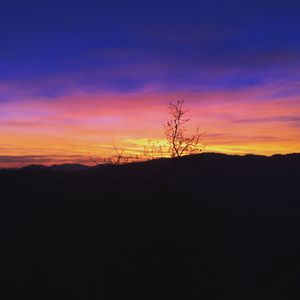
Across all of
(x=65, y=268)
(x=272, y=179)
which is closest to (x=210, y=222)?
(x=65, y=268)

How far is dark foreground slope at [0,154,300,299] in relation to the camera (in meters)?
19.9

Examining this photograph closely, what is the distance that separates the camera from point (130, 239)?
76.9 feet

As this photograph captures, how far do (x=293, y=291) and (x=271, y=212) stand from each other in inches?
597

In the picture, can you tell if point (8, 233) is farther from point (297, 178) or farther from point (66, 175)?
point (297, 178)

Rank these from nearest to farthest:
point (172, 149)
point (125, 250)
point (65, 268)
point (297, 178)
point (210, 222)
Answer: point (172, 149) → point (65, 268) → point (125, 250) → point (210, 222) → point (297, 178)

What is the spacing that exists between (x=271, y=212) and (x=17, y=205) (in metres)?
22.5

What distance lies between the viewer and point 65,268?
67.4ft

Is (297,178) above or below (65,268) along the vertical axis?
above

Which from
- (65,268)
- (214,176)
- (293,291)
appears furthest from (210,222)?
(214,176)

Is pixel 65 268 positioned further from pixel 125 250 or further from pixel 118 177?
pixel 118 177

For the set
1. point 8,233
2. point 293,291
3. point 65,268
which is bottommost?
point 293,291

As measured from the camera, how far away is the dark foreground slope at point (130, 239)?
65.4 ft

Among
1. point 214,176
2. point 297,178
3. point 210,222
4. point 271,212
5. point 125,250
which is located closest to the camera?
point 125,250

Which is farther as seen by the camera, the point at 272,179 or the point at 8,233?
the point at 272,179
